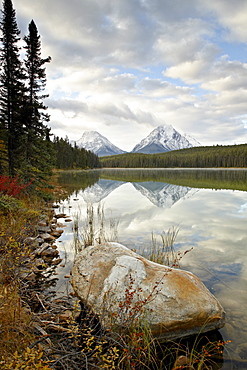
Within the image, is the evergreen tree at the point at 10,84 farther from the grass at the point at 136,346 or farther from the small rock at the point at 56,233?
Result: the grass at the point at 136,346

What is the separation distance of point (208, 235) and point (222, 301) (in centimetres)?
565

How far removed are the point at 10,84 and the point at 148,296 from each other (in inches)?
676

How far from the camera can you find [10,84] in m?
15.4

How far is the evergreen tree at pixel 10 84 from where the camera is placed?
15344mm

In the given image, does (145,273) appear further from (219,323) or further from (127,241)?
(127,241)

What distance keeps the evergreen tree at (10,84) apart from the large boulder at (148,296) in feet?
43.9

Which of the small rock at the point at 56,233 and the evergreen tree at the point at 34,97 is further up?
the evergreen tree at the point at 34,97

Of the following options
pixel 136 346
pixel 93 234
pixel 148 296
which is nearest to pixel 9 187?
pixel 93 234

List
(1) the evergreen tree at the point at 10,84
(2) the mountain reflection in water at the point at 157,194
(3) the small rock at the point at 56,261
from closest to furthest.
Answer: (3) the small rock at the point at 56,261, (1) the evergreen tree at the point at 10,84, (2) the mountain reflection in water at the point at 157,194

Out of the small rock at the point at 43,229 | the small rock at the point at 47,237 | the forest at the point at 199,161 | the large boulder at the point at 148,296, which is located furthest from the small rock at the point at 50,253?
the forest at the point at 199,161

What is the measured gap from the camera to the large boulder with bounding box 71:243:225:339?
3732 mm

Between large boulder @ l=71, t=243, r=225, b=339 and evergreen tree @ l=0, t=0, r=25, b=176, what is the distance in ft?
43.9

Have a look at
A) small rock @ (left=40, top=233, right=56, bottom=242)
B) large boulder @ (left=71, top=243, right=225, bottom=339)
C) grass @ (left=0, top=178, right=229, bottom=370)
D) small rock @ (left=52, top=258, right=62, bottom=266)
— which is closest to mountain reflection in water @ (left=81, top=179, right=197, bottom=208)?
small rock @ (left=40, top=233, right=56, bottom=242)

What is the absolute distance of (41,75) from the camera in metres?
16.5
